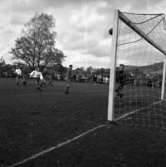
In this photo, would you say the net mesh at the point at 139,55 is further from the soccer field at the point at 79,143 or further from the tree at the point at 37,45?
the tree at the point at 37,45

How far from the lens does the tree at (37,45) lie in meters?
50.3

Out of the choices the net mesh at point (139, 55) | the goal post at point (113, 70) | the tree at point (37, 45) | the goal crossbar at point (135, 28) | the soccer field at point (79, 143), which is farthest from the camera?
the tree at point (37, 45)

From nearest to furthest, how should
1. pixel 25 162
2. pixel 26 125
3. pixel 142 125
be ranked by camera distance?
pixel 25 162 < pixel 26 125 < pixel 142 125

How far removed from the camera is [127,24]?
6395mm

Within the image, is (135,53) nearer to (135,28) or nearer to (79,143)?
(135,28)

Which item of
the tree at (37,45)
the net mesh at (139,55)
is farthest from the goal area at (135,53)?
the tree at (37,45)

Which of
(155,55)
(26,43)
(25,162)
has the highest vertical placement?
(26,43)

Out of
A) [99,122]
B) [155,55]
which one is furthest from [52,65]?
[99,122]

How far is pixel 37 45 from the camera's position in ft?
166

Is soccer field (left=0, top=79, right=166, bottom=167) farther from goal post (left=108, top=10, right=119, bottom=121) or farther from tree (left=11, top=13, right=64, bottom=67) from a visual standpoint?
tree (left=11, top=13, right=64, bottom=67)

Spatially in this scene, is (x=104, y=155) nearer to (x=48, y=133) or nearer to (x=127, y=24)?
(x=48, y=133)

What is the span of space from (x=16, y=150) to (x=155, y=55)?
295 inches

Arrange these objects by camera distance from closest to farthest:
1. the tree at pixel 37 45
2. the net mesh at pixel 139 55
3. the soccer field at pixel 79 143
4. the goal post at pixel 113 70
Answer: the soccer field at pixel 79 143 → the goal post at pixel 113 70 → the net mesh at pixel 139 55 → the tree at pixel 37 45

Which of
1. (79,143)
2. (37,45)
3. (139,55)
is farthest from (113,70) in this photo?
(37,45)
